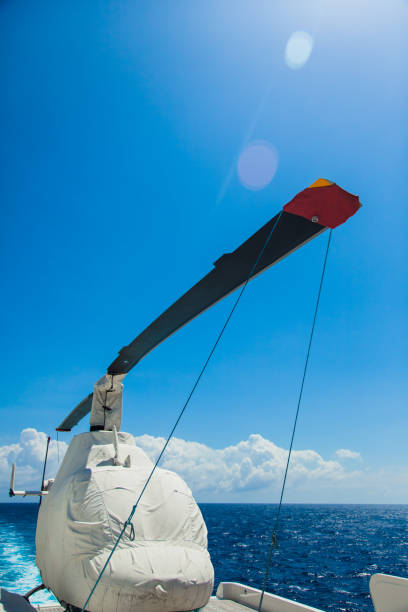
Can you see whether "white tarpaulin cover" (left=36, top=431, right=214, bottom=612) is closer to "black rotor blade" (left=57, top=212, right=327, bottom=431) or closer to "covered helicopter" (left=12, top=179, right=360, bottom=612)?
"covered helicopter" (left=12, top=179, right=360, bottom=612)

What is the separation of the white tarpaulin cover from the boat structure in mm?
10

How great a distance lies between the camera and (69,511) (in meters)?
4.52

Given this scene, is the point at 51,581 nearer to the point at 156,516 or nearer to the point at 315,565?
the point at 156,516

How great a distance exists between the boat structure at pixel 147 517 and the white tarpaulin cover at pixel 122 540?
0.03ft

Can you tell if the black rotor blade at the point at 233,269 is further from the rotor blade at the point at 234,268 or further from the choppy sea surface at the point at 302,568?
the choppy sea surface at the point at 302,568

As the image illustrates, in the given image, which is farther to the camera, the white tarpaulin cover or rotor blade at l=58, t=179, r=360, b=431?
the white tarpaulin cover

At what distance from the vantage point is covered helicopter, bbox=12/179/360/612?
3.57 metres

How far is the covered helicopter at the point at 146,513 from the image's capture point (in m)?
3.57

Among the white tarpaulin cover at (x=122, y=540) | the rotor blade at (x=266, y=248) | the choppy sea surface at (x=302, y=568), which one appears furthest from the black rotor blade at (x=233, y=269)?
the choppy sea surface at (x=302, y=568)

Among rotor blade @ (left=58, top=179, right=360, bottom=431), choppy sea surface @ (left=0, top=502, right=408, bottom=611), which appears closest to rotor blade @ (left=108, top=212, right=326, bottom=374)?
rotor blade @ (left=58, top=179, right=360, bottom=431)

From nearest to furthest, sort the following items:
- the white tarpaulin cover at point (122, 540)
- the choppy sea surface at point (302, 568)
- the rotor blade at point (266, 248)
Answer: the rotor blade at point (266, 248) → the white tarpaulin cover at point (122, 540) → the choppy sea surface at point (302, 568)

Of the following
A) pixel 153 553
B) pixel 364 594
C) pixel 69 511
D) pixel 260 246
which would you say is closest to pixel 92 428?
pixel 69 511

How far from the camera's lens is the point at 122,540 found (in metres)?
4.07

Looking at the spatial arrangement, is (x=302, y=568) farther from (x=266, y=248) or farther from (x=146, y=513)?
(x=266, y=248)
